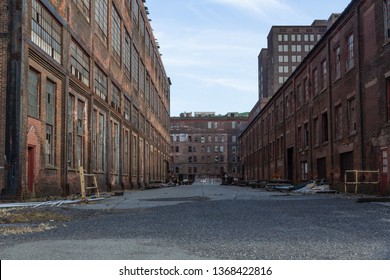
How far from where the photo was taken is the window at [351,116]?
21.9 meters

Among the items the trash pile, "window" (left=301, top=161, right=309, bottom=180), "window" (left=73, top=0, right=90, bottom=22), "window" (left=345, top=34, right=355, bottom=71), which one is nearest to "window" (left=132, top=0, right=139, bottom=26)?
"window" (left=73, top=0, right=90, bottom=22)

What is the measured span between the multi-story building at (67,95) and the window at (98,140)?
0.06 m

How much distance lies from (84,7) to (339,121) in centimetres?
1481

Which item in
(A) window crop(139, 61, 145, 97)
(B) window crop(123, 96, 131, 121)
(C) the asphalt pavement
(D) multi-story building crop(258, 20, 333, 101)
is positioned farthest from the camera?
(D) multi-story building crop(258, 20, 333, 101)

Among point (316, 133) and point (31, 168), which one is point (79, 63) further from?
point (316, 133)

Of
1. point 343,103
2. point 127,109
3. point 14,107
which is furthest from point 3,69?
point 127,109

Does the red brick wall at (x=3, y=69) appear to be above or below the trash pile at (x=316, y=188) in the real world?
above

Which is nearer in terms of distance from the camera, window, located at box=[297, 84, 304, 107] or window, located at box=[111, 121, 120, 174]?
window, located at box=[111, 121, 120, 174]

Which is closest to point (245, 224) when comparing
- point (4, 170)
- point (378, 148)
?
point (4, 170)

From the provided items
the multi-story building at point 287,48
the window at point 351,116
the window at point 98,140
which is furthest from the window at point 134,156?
the multi-story building at point 287,48

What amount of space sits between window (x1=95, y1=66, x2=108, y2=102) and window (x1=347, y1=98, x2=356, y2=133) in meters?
14.1

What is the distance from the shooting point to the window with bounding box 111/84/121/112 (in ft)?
102

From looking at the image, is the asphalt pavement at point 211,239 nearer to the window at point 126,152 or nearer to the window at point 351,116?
the window at point 351,116

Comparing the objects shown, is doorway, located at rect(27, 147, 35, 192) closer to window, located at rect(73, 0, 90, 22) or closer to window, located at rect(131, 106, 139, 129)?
window, located at rect(73, 0, 90, 22)
